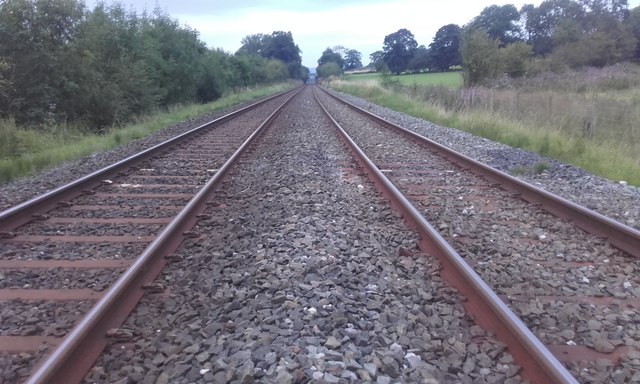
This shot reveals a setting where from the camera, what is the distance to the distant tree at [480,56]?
107 ft

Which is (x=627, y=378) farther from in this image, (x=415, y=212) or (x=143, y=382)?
(x=415, y=212)

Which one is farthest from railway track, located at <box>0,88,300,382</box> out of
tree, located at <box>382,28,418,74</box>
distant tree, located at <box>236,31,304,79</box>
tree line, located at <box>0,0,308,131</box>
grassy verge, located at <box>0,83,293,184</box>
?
distant tree, located at <box>236,31,304,79</box>

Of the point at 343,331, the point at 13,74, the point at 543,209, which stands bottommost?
the point at 543,209

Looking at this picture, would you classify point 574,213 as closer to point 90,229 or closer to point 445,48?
point 90,229

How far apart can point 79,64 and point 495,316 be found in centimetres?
1986

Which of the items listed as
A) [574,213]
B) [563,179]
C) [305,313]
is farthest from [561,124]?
[305,313]

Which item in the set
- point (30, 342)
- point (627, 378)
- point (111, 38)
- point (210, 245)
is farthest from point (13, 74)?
point (627, 378)

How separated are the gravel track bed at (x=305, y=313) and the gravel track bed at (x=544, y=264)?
0.49 metres

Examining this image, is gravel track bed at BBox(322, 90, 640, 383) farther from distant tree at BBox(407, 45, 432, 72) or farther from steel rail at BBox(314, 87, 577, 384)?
distant tree at BBox(407, 45, 432, 72)

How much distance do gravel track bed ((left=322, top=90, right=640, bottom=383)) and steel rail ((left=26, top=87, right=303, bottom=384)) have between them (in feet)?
9.18

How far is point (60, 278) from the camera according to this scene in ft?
15.4

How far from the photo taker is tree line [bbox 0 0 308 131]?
57.7 feet

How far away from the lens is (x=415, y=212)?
6.26 meters

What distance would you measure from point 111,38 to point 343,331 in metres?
23.4
